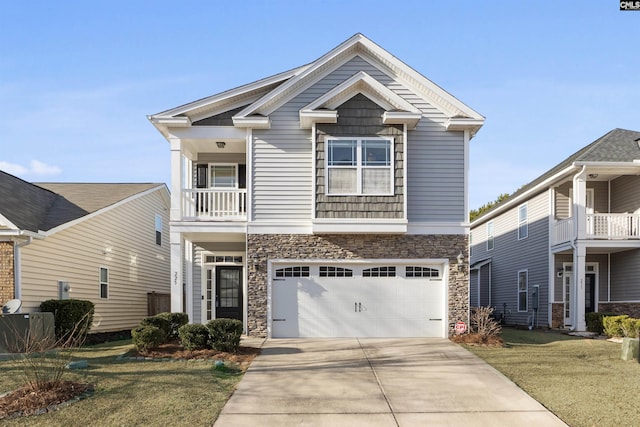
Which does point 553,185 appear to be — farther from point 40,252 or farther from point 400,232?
point 40,252

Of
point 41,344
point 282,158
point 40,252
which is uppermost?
point 282,158

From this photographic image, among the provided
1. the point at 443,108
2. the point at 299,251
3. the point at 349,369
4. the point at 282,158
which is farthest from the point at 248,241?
the point at 443,108

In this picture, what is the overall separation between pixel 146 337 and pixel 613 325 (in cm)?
1310

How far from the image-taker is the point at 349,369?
454 inches

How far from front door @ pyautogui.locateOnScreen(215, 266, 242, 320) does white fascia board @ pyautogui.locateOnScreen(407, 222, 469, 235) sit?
566 centimetres

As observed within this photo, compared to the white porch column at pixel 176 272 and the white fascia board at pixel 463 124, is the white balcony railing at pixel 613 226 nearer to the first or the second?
the white fascia board at pixel 463 124

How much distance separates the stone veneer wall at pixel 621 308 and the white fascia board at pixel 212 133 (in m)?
13.5

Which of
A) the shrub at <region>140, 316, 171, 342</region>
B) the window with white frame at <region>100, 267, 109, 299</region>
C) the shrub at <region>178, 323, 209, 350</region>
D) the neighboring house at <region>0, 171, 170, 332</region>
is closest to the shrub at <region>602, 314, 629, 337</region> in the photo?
the shrub at <region>178, 323, 209, 350</region>

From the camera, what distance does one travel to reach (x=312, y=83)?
52.3ft

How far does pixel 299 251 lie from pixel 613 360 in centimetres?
795

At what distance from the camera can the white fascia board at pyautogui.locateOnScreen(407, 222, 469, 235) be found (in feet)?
51.5

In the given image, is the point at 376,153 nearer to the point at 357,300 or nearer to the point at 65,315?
the point at 357,300

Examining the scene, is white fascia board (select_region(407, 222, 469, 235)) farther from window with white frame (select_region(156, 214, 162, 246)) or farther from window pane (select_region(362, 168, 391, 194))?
window with white frame (select_region(156, 214, 162, 246))

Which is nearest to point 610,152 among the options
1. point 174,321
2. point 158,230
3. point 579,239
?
point 579,239
